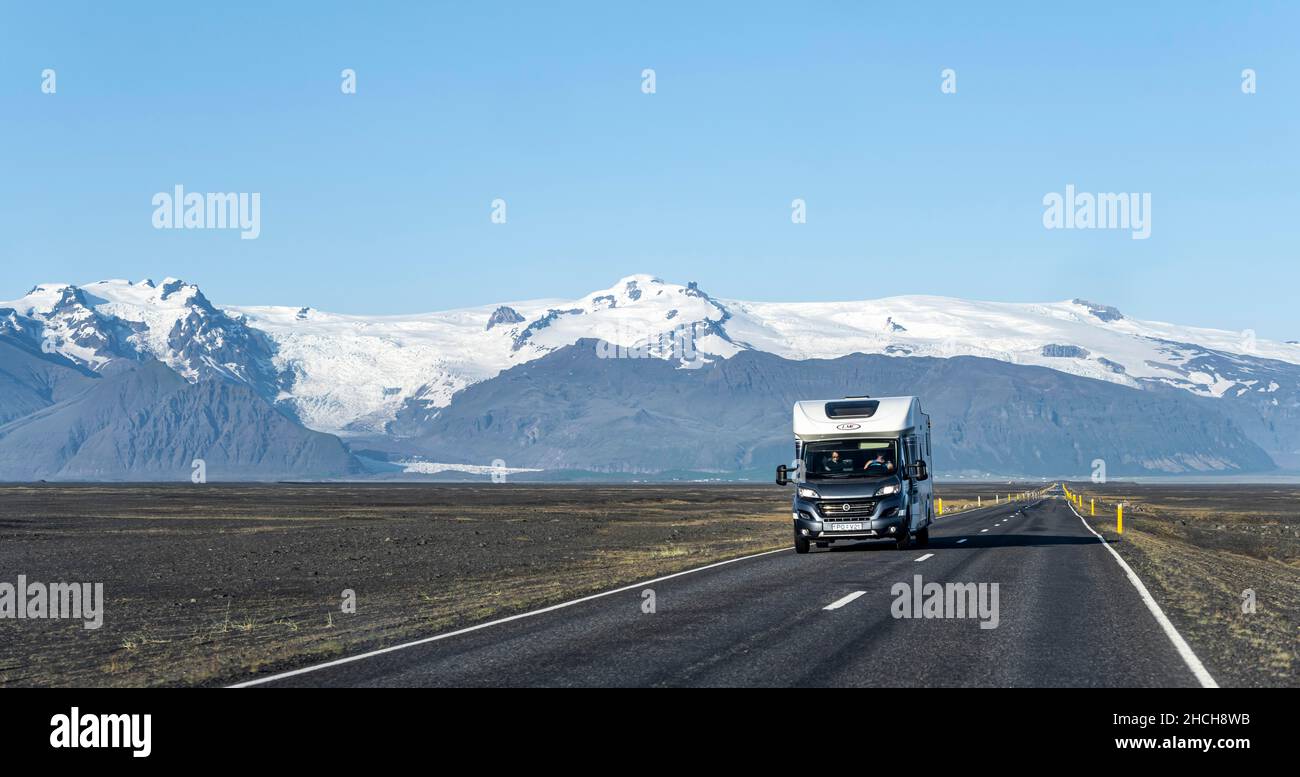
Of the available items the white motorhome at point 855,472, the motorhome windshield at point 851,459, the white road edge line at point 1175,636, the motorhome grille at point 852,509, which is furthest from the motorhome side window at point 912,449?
the white road edge line at point 1175,636

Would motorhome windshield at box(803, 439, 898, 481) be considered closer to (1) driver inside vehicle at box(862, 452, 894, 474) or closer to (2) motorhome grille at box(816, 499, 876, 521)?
(1) driver inside vehicle at box(862, 452, 894, 474)

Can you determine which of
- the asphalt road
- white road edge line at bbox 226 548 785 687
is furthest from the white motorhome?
the asphalt road

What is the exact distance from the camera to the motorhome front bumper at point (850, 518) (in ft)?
93.2

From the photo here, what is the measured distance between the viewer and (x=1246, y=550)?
142 ft

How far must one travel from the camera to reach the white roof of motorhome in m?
29.6

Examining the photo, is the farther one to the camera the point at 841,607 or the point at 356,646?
the point at 841,607

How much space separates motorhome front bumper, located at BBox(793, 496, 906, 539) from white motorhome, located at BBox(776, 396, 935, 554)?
0.07ft

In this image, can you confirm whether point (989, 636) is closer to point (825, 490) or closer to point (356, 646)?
point (356, 646)

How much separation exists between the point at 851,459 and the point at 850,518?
5.40ft

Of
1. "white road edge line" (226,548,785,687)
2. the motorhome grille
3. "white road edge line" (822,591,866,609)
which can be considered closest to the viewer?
"white road edge line" (226,548,785,687)

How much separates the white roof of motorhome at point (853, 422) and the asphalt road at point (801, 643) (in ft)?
24.6
